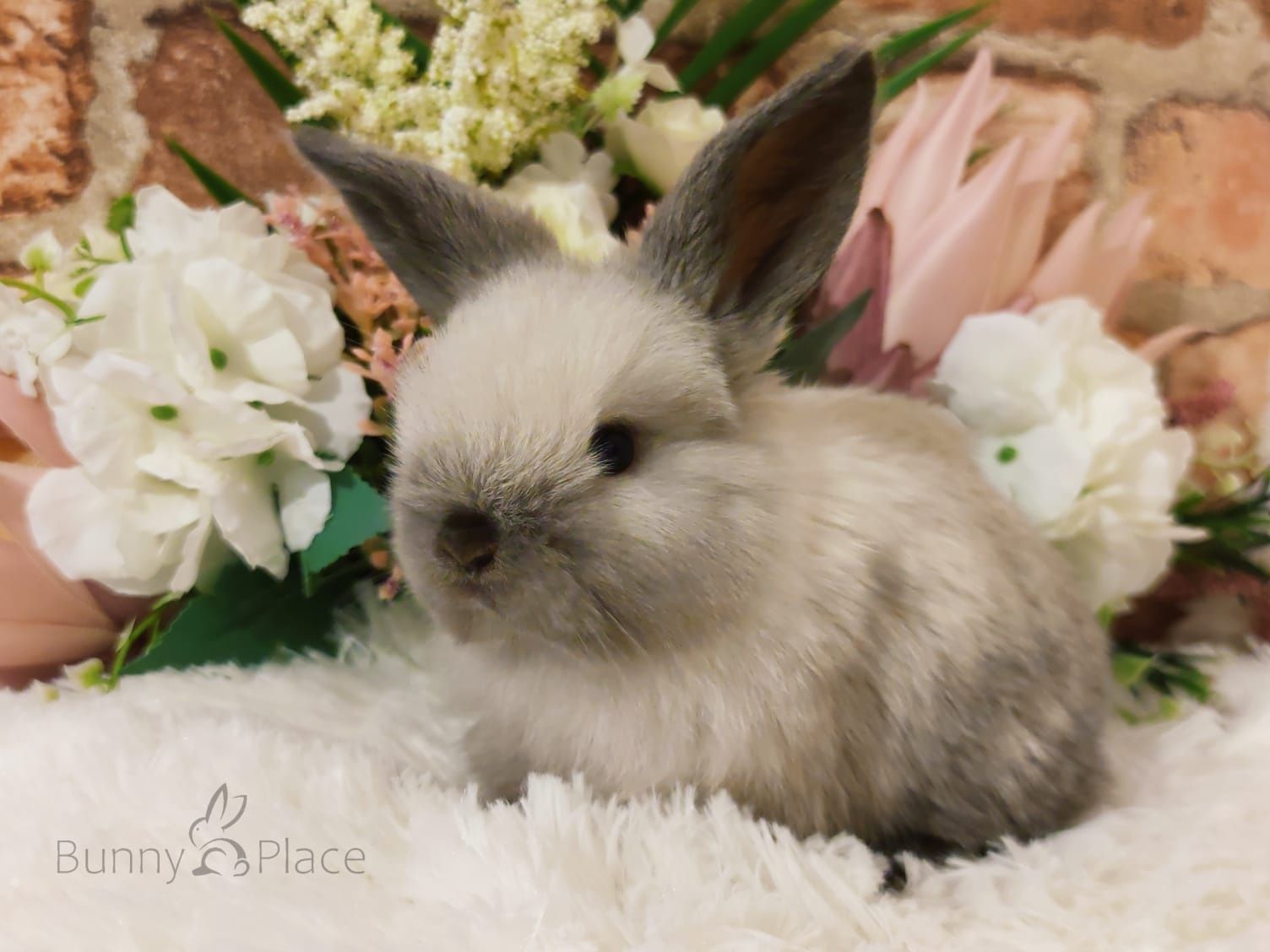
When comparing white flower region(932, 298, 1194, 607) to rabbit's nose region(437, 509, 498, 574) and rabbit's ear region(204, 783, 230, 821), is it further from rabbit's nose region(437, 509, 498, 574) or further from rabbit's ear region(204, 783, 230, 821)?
rabbit's ear region(204, 783, 230, 821)

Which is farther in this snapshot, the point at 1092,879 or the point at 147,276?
the point at 147,276

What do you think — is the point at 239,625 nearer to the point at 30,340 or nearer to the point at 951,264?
the point at 30,340

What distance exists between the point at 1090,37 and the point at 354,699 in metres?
1.27

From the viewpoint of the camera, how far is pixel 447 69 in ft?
3.10

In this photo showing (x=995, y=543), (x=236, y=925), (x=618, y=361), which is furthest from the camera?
(x=995, y=543)

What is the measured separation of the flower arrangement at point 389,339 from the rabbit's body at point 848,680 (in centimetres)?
23

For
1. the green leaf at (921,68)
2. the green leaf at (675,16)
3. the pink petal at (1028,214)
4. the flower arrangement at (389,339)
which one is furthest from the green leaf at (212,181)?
the pink petal at (1028,214)

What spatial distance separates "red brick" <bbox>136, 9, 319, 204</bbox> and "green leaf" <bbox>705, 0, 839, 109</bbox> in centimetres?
55

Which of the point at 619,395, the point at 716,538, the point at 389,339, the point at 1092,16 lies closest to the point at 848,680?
the point at 716,538

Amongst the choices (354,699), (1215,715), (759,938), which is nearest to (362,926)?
(759,938)

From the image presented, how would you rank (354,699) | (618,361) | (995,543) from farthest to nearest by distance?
(354,699), (995,543), (618,361)

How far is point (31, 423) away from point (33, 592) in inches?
6.2

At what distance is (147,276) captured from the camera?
80 cm

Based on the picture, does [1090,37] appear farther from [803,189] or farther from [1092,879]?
[1092,879]
